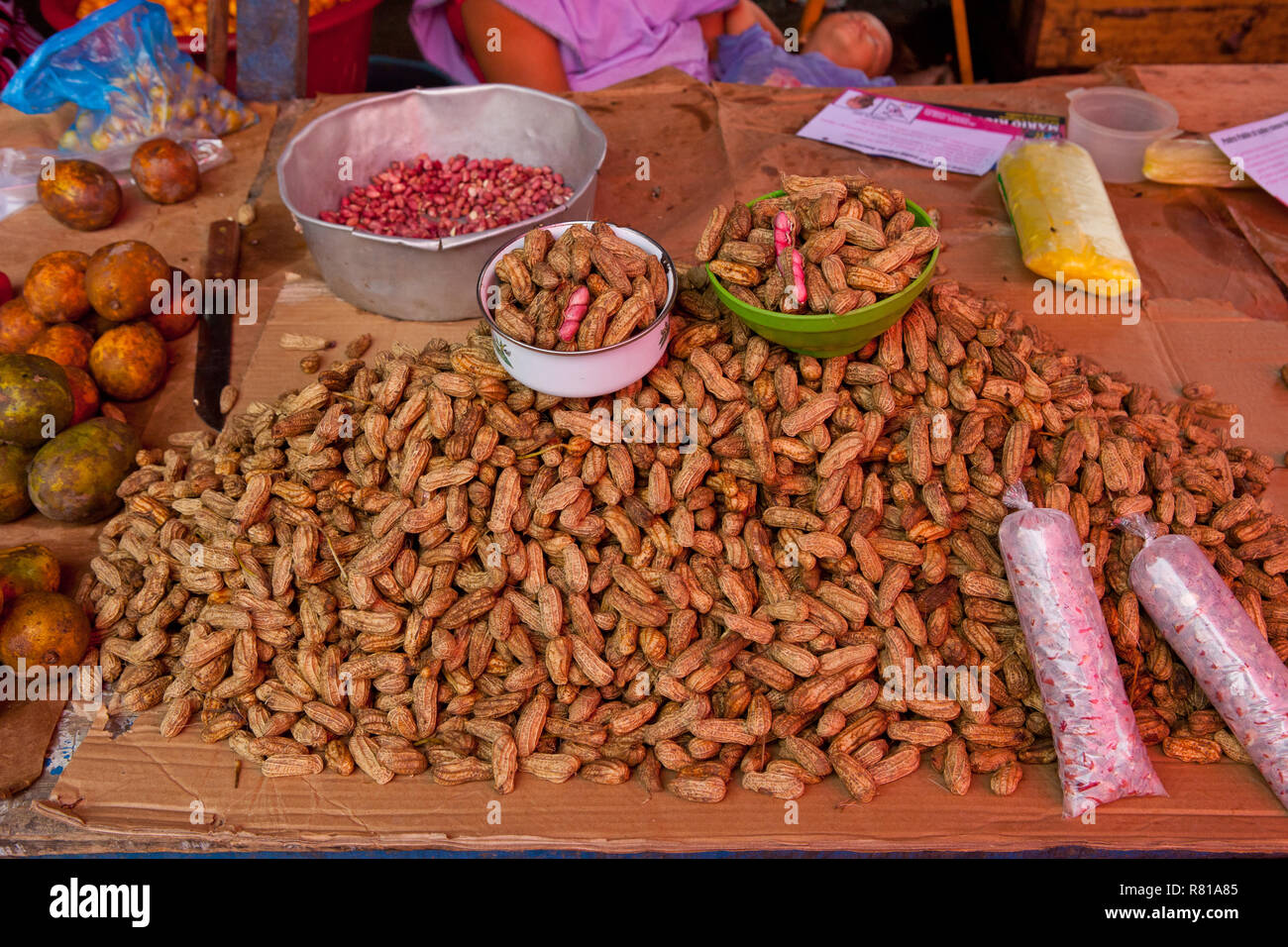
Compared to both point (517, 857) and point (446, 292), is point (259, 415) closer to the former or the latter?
point (446, 292)

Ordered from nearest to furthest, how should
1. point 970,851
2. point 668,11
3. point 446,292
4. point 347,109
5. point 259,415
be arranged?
point 970,851
point 259,415
point 446,292
point 347,109
point 668,11

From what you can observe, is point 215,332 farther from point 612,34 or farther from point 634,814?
point 612,34

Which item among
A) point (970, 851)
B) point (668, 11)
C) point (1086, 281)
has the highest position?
point (668, 11)

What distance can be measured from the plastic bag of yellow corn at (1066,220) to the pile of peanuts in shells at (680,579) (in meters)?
0.88

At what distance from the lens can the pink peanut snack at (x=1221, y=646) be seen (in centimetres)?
181

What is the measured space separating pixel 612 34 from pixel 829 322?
107 inches

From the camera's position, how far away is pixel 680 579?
1967mm

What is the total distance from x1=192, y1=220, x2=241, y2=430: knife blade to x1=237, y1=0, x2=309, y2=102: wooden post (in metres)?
0.96

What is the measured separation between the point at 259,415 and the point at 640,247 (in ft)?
3.54

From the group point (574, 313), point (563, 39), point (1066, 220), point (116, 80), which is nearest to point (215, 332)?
point (116, 80)

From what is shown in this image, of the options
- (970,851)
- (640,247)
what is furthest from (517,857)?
(640,247)

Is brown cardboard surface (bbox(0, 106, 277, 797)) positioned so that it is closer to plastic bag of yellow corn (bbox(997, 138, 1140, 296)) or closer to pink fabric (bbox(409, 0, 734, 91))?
pink fabric (bbox(409, 0, 734, 91))

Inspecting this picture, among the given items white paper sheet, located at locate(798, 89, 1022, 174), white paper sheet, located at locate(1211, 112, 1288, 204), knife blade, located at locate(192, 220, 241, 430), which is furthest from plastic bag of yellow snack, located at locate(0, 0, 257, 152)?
white paper sheet, located at locate(1211, 112, 1288, 204)

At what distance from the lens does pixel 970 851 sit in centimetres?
176
